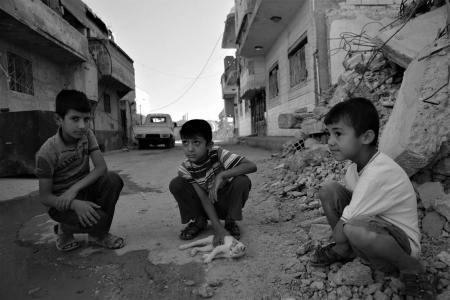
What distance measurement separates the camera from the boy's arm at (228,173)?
7.14 ft

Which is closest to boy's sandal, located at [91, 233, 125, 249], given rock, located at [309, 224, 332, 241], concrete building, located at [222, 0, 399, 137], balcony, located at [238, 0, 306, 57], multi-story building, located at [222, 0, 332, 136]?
rock, located at [309, 224, 332, 241]

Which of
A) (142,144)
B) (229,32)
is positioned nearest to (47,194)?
(142,144)

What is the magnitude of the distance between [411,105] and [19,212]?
4082mm

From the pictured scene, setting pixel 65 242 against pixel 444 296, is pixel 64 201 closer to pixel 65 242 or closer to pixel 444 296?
pixel 65 242

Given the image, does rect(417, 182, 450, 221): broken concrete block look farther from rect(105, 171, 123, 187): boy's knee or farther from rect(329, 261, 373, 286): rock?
rect(105, 171, 123, 187): boy's knee

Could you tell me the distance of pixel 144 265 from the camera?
202cm

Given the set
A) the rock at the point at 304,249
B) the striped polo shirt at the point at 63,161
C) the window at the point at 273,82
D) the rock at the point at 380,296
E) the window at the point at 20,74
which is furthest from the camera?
the window at the point at 273,82

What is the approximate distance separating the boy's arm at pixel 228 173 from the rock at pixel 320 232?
61 centimetres

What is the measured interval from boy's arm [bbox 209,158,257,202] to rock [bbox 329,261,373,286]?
92 cm

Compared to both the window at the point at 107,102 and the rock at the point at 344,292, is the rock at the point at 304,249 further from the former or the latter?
the window at the point at 107,102

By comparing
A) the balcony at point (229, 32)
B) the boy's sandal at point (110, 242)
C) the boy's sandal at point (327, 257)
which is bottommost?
the boy's sandal at point (110, 242)

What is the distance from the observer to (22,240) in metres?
2.60

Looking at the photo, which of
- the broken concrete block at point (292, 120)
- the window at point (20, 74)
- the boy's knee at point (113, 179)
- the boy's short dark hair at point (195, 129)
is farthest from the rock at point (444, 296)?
the window at point (20, 74)

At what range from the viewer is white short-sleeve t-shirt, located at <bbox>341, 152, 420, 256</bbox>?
136 centimetres
